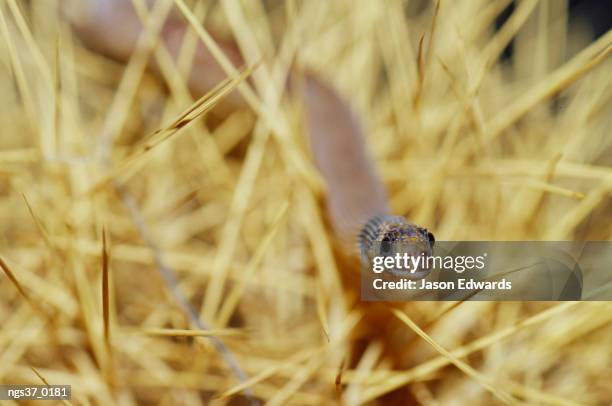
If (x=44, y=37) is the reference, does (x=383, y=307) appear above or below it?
below

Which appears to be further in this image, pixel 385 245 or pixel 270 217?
pixel 270 217

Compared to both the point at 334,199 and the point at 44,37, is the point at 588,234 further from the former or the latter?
the point at 44,37

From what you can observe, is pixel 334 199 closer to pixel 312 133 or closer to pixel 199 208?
pixel 312 133

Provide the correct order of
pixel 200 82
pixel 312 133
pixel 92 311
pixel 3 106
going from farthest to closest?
pixel 3 106 → pixel 200 82 → pixel 312 133 → pixel 92 311

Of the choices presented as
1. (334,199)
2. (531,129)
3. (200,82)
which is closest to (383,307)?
(334,199)

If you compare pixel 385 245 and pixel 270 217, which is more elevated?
pixel 270 217

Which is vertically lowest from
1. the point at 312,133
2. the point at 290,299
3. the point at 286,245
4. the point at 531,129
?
the point at 290,299

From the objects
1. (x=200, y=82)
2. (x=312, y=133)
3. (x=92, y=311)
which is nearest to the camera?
(x=92, y=311)

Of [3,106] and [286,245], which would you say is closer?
[286,245]
